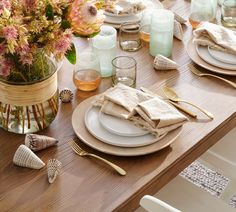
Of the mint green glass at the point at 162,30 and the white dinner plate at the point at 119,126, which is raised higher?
the mint green glass at the point at 162,30

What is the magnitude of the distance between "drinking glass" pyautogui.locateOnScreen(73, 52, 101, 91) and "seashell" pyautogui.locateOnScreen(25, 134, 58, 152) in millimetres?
292

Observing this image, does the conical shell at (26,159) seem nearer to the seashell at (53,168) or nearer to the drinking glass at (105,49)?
the seashell at (53,168)

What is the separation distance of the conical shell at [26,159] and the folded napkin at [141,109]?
258 mm

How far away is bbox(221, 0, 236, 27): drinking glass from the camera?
203cm

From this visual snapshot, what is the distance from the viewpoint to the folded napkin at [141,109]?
146 cm

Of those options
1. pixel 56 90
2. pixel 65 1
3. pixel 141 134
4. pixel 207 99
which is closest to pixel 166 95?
pixel 207 99

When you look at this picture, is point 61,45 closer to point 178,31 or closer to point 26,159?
point 26,159

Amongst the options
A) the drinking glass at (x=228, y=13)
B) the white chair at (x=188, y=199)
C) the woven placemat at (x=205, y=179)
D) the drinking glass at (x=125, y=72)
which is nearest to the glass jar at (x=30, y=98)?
the drinking glass at (x=125, y=72)

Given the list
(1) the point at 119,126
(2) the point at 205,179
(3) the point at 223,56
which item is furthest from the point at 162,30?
(2) the point at 205,179

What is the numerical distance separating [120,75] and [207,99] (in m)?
0.29

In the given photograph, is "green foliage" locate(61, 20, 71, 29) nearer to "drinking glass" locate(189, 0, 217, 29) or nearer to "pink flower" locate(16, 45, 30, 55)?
"pink flower" locate(16, 45, 30, 55)

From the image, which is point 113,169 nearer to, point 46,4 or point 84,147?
point 84,147

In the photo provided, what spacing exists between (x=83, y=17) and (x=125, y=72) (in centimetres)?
34

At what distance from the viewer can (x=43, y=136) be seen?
1448 millimetres
